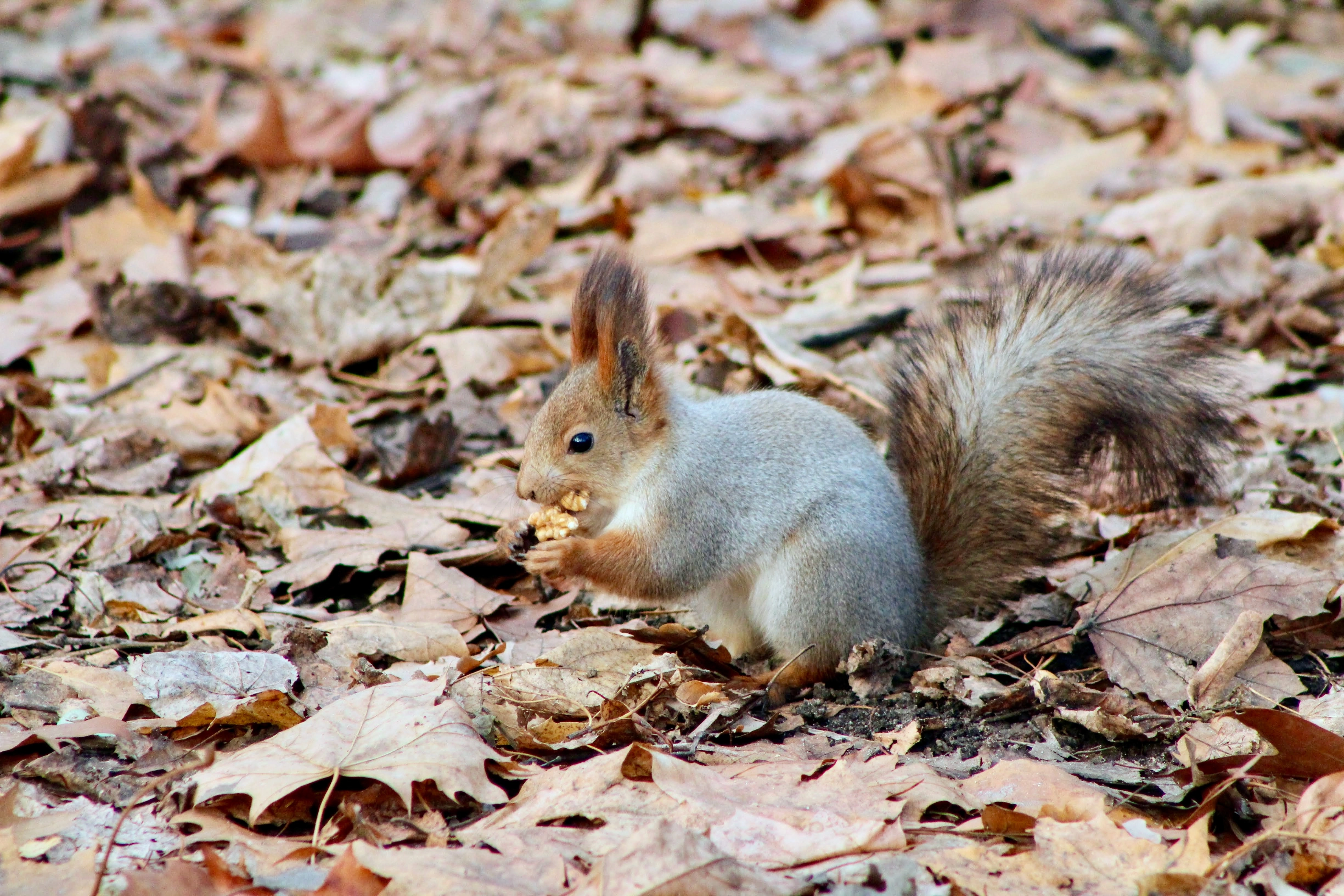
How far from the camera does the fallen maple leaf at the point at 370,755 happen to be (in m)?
1.88

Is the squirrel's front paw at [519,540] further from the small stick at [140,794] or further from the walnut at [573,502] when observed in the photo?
the small stick at [140,794]

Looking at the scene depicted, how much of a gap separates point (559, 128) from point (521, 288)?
161 cm

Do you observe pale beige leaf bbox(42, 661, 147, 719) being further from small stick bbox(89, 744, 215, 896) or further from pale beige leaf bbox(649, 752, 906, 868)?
pale beige leaf bbox(649, 752, 906, 868)

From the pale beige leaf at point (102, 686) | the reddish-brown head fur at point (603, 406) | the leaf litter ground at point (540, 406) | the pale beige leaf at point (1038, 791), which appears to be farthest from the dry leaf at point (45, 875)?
the pale beige leaf at point (1038, 791)

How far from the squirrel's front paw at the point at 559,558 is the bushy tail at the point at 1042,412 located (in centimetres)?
85

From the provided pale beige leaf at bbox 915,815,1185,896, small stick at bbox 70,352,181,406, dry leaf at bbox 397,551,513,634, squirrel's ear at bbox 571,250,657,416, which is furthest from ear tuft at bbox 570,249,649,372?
small stick at bbox 70,352,181,406

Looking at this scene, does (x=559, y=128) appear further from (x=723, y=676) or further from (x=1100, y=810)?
(x=1100, y=810)

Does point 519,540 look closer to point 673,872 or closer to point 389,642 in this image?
point 389,642

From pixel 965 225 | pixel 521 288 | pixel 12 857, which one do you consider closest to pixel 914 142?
pixel 965 225

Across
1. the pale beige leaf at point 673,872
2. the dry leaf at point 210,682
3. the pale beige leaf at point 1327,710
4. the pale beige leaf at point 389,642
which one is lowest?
the pale beige leaf at point 389,642

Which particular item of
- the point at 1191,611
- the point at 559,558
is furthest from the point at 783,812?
the point at 1191,611

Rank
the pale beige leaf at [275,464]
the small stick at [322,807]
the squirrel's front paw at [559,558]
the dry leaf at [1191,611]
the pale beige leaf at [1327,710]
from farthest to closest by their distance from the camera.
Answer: the pale beige leaf at [275,464], the squirrel's front paw at [559,558], the dry leaf at [1191,611], the pale beige leaf at [1327,710], the small stick at [322,807]

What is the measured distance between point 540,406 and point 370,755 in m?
1.77

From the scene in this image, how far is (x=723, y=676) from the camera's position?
2725mm
